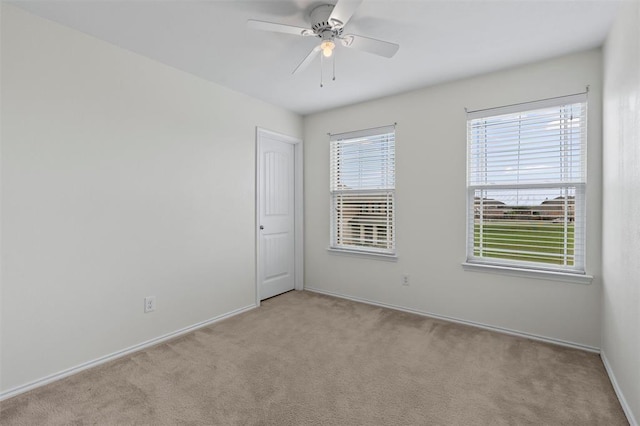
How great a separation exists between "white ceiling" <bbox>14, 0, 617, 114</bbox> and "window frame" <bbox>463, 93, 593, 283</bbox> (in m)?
0.40

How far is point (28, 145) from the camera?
6.65 ft

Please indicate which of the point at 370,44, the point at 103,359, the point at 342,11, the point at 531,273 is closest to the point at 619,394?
the point at 531,273

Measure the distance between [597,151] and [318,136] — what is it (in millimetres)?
2903

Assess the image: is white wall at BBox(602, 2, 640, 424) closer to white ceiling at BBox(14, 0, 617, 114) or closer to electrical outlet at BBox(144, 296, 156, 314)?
white ceiling at BBox(14, 0, 617, 114)

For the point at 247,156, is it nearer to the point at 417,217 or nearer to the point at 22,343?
the point at 417,217

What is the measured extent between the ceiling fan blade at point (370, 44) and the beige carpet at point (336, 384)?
226 cm

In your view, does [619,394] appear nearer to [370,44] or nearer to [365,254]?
[365,254]

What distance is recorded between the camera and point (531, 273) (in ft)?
9.05

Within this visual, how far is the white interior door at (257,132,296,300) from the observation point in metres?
3.88

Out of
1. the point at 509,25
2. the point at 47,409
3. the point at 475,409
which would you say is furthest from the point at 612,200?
the point at 47,409

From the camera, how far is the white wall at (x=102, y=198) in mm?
2004

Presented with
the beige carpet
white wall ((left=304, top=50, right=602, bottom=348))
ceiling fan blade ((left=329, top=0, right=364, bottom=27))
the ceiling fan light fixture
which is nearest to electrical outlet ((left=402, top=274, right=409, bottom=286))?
white wall ((left=304, top=50, right=602, bottom=348))

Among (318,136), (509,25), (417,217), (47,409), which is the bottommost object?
(47,409)

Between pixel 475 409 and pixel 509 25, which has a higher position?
pixel 509 25
